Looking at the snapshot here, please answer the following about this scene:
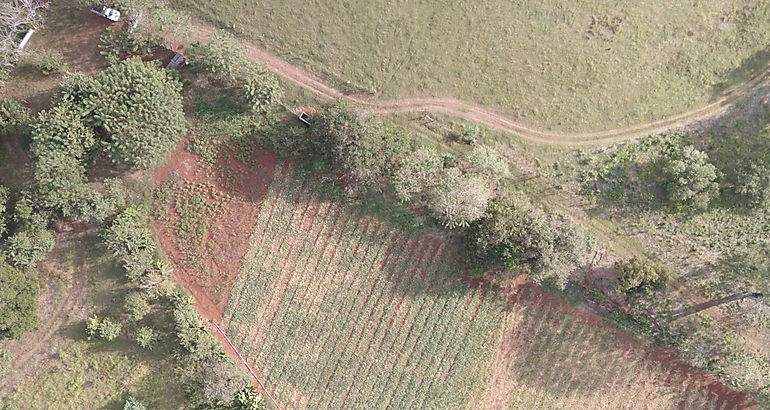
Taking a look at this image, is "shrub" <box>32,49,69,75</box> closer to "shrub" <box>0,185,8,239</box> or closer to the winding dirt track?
"shrub" <box>0,185,8,239</box>

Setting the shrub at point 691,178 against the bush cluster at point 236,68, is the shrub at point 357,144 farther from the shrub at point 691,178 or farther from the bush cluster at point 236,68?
the shrub at point 691,178

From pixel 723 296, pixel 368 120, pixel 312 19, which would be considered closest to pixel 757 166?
pixel 723 296

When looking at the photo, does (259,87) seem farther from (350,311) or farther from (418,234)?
(350,311)

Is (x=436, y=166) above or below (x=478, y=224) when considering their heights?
above

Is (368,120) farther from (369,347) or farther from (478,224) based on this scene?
(369,347)

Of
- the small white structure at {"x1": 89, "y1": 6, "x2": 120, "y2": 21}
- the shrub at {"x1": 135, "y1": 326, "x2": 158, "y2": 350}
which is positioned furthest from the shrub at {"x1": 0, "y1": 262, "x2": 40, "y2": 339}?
the small white structure at {"x1": 89, "y1": 6, "x2": 120, "y2": 21}

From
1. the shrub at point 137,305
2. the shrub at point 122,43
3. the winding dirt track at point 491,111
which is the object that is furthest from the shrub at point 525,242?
the shrub at point 122,43
